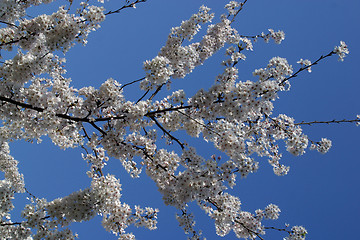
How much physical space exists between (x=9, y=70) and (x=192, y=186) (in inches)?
228

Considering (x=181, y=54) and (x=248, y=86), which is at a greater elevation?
(x=181, y=54)

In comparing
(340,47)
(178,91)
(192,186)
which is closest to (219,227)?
(192,186)

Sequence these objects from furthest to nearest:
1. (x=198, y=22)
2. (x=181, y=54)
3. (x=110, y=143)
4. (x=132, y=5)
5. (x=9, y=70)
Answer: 1. (x=198, y=22)
2. (x=181, y=54)
3. (x=132, y=5)
4. (x=9, y=70)
5. (x=110, y=143)

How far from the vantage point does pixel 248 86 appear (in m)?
6.54

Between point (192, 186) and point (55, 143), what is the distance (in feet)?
20.0

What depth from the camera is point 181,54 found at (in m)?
8.69

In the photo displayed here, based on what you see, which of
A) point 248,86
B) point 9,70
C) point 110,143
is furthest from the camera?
point 9,70

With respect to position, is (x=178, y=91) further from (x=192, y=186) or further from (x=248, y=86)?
(x=192, y=186)

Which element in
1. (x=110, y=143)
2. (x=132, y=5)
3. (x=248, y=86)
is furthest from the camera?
(x=132, y=5)

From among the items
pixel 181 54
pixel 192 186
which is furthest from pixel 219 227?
pixel 181 54

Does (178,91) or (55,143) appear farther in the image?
(55,143)

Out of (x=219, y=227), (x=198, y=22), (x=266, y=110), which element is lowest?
(x=219, y=227)

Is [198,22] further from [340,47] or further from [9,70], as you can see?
[9,70]

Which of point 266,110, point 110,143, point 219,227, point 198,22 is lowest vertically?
point 219,227
